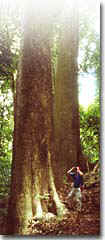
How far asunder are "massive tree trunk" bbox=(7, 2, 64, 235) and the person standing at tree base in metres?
0.18

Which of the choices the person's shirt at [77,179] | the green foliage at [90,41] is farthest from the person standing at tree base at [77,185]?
the green foliage at [90,41]

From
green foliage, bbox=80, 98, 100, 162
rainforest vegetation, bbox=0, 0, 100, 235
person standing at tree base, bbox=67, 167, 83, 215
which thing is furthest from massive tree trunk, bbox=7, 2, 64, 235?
green foliage, bbox=80, 98, 100, 162

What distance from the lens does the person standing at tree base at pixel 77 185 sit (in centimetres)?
330

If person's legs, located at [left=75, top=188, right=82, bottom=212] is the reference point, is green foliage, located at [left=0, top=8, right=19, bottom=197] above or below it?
above

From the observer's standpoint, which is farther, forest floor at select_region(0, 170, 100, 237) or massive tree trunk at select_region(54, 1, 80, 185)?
massive tree trunk at select_region(54, 1, 80, 185)

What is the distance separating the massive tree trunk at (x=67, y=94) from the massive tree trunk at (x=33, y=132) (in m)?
0.09

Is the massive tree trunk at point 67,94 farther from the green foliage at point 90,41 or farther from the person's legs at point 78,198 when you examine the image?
the person's legs at point 78,198

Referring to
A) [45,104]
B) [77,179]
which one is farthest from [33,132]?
[77,179]

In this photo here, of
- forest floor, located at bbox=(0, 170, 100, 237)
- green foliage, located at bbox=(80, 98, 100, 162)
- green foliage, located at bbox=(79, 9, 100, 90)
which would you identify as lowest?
forest floor, located at bbox=(0, 170, 100, 237)

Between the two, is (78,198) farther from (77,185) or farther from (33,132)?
(33,132)

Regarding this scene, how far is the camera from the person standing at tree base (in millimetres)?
3303

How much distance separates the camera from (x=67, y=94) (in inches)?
135

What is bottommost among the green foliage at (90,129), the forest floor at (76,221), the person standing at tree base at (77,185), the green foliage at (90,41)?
the forest floor at (76,221)

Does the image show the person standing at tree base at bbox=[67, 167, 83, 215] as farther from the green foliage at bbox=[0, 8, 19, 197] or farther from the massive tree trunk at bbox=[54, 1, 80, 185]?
the green foliage at bbox=[0, 8, 19, 197]
